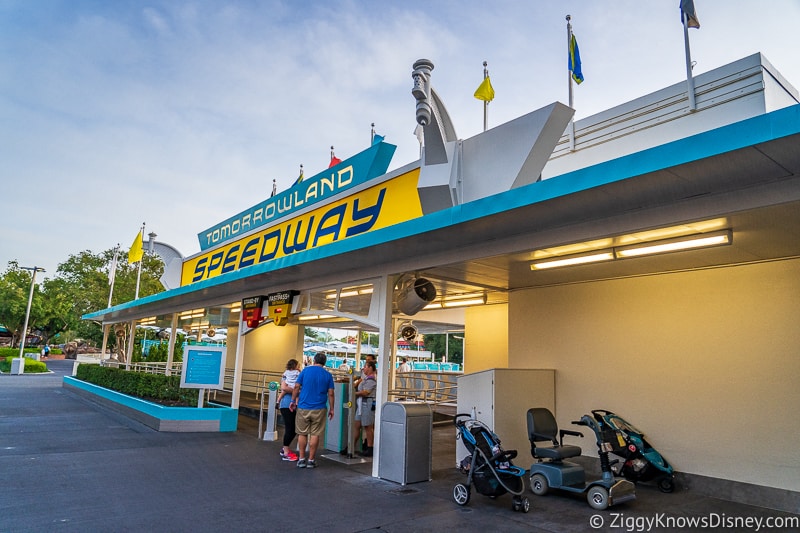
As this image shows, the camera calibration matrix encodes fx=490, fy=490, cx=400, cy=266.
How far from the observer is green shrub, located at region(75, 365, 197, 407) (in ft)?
40.7

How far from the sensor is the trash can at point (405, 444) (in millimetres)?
6863

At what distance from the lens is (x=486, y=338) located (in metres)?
12.1

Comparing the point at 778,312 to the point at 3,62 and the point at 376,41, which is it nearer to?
the point at 376,41

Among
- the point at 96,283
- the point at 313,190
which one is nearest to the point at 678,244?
the point at 313,190

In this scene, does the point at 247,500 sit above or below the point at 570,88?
below

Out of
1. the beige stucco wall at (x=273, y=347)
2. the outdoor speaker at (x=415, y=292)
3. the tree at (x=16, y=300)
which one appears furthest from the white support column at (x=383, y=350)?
the tree at (x=16, y=300)

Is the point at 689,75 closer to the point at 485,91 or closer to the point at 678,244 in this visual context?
the point at 485,91

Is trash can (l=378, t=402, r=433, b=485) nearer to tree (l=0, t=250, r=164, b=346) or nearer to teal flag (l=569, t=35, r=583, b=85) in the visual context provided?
teal flag (l=569, t=35, r=583, b=85)

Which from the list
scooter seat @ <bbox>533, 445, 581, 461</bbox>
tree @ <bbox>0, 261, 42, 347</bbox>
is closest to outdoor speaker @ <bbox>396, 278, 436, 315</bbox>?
scooter seat @ <bbox>533, 445, 581, 461</bbox>

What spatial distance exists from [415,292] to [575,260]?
8.41 feet

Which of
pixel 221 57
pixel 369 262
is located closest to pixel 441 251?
pixel 369 262

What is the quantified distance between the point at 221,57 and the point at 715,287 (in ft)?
42.4

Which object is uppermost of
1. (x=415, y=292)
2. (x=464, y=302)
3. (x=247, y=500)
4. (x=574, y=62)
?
(x=574, y=62)

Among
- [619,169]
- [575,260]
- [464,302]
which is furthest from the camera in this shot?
[464,302]
